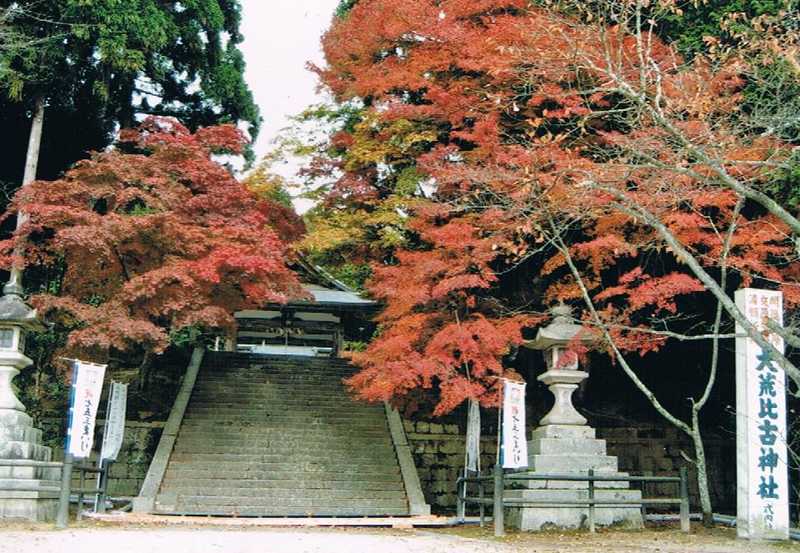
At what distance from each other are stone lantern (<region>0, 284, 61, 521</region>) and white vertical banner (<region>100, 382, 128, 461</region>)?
4.05 ft

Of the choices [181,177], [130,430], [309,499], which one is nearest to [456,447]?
[309,499]

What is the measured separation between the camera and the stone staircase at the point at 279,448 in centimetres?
1395

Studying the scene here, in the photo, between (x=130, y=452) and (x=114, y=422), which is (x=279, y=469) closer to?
(x=114, y=422)

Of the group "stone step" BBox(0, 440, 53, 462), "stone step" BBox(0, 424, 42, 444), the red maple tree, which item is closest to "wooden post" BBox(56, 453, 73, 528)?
"stone step" BBox(0, 440, 53, 462)

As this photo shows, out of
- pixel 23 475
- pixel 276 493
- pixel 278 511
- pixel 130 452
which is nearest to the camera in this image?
pixel 23 475

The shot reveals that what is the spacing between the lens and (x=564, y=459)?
38.9 feet

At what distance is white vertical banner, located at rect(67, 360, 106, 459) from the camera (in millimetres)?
11859

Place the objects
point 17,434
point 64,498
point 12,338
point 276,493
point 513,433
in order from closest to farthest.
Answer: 1. point 64,498
2. point 17,434
3. point 513,433
4. point 12,338
5. point 276,493

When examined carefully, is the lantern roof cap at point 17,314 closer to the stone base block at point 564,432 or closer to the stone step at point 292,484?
the stone step at point 292,484

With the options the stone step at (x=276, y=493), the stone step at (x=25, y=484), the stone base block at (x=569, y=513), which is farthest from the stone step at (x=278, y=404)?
the stone base block at (x=569, y=513)

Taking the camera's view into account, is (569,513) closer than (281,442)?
Yes

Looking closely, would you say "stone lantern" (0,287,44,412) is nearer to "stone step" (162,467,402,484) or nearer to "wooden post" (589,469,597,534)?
"stone step" (162,467,402,484)

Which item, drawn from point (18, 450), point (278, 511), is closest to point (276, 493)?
point (278, 511)

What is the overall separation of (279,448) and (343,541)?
6.72 m
